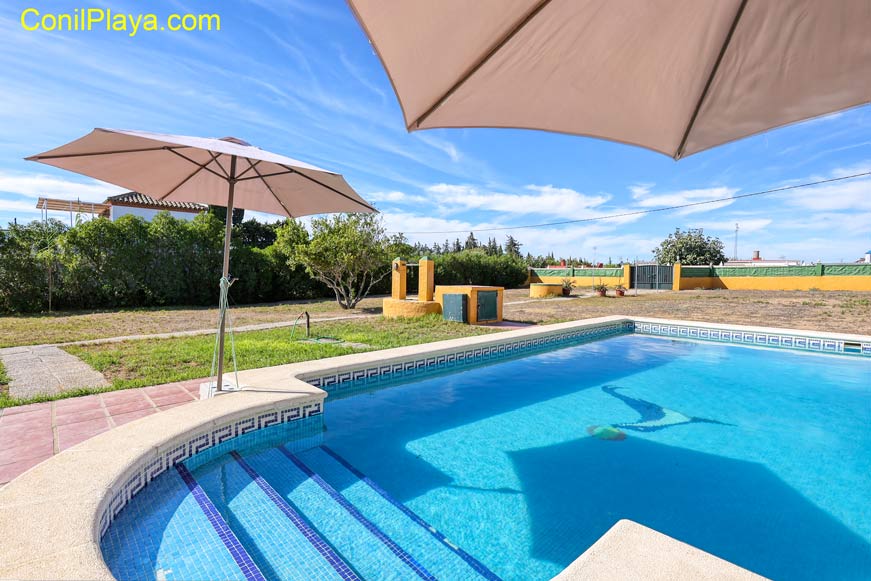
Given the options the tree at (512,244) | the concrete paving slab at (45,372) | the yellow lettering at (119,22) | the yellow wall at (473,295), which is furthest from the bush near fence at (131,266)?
the tree at (512,244)

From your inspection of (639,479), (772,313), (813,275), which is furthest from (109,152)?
(813,275)

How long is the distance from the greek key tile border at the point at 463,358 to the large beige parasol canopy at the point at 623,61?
424cm

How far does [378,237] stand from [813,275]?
29.8 metres

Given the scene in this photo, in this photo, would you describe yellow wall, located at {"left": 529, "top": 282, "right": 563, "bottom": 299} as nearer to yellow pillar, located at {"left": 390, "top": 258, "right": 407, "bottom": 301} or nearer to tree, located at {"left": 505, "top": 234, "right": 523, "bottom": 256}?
yellow pillar, located at {"left": 390, "top": 258, "right": 407, "bottom": 301}

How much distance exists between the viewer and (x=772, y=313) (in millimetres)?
14125

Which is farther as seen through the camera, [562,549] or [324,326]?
[324,326]

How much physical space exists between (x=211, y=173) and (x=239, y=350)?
3.47 meters

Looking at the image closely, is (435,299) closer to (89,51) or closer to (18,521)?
(89,51)

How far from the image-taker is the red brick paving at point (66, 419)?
315cm

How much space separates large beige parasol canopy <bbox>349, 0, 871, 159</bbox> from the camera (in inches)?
67.9

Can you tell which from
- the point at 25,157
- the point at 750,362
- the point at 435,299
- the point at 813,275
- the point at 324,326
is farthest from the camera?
the point at 813,275

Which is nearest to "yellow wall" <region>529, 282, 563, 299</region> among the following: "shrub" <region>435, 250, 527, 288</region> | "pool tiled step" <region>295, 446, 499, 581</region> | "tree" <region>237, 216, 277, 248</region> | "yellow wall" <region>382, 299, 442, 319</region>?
"shrub" <region>435, 250, 527, 288</region>

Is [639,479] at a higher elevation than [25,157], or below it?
below

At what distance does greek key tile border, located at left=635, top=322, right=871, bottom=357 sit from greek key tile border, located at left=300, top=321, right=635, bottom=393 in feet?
2.86
